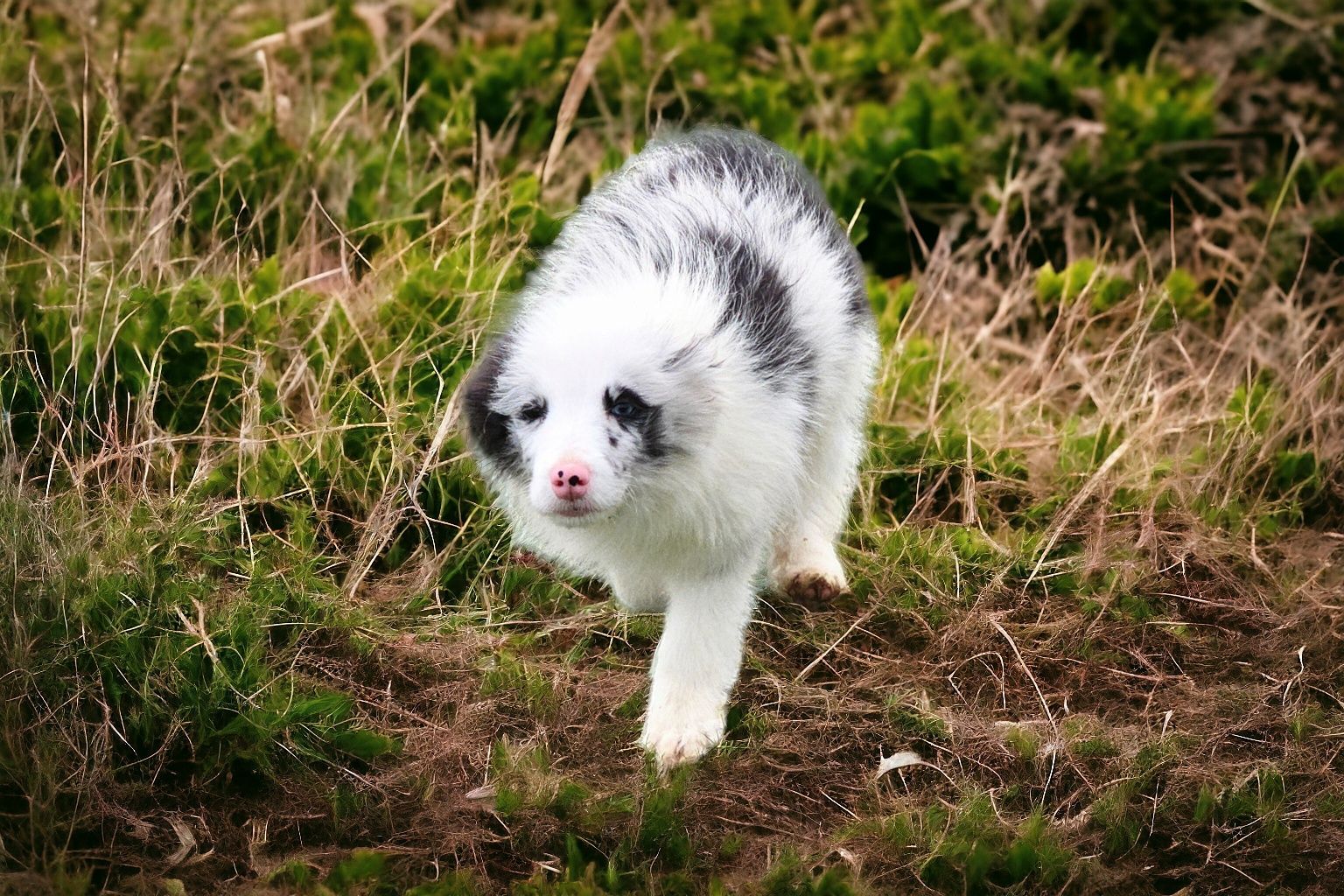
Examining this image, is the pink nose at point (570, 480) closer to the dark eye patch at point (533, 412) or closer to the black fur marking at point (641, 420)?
the black fur marking at point (641, 420)

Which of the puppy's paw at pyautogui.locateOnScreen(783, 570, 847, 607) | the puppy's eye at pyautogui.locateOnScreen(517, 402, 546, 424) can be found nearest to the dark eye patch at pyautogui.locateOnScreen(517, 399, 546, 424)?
the puppy's eye at pyautogui.locateOnScreen(517, 402, 546, 424)

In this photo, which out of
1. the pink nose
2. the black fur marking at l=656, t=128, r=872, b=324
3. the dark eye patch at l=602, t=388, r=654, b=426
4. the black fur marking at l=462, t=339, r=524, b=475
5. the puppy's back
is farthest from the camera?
the black fur marking at l=656, t=128, r=872, b=324

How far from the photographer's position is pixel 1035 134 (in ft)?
22.7

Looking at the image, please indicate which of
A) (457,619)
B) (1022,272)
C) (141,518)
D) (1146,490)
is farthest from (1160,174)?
(141,518)

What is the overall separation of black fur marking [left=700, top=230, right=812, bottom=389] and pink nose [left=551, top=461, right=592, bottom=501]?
630 millimetres

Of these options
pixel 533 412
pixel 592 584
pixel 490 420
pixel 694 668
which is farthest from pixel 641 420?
pixel 592 584

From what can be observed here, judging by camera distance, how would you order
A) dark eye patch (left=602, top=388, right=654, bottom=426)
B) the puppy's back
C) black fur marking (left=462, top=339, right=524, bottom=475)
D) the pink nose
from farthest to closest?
the puppy's back, black fur marking (left=462, top=339, right=524, bottom=475), dark eye patch (left=602, top=388, right=654, bottom=426), the pink nose

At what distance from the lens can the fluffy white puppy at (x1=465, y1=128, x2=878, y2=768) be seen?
12.3ft

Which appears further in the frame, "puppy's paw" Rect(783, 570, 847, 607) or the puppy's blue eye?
"puppy's paw" Rect(783, 570, 847, 607)

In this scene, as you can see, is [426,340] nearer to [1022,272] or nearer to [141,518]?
[141,518]

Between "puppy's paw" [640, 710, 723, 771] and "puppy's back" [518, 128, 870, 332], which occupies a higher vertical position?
"puppy's back" [518, 128, 870, 332]

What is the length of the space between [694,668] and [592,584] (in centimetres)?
92

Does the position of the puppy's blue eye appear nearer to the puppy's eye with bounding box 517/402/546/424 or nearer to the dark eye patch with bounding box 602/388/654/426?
the dark eye patch with bounding box 602/388/654/426

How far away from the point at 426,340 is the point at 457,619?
40.7 inches
